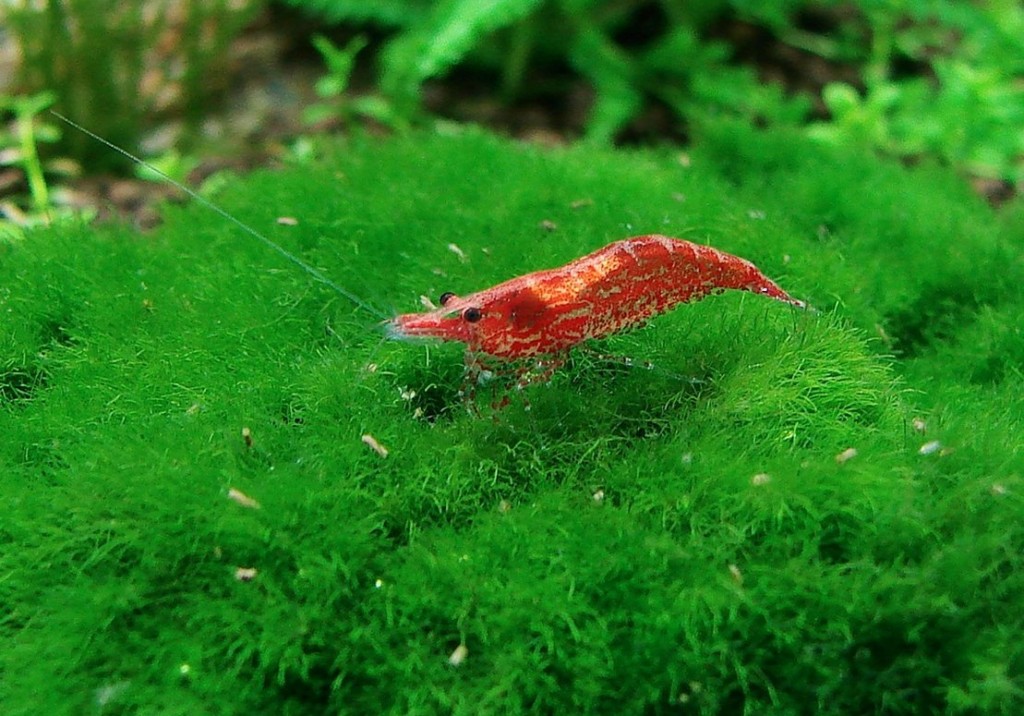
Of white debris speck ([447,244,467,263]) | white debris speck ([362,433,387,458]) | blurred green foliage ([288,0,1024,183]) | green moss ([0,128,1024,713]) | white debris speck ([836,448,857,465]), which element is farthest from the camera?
blurred green foliage ([288,0,1024,183])

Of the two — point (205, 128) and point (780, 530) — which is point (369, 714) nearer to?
point (780, 530)

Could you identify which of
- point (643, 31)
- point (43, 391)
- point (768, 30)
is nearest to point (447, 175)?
point (43, 391)

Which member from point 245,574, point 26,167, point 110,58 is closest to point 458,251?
point 245,574

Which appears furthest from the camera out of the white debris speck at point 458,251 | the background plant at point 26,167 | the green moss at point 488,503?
the background plant at point 26,167

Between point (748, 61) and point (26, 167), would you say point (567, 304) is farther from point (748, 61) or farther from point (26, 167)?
point (748, 61)

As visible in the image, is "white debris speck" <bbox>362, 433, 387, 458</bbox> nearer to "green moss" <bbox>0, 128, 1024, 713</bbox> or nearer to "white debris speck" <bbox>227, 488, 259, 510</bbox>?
"green moss" <bbox>0, 128, 1024, 713</bbox>

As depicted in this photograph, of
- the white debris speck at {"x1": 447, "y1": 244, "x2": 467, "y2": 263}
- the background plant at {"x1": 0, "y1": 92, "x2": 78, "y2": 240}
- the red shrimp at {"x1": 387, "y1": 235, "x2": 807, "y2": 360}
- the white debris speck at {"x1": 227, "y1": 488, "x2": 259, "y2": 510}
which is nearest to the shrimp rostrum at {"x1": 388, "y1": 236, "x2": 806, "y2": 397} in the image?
the red shrimp at {"x1": 387, "y1": 235, "x2": 807, "y2": 360}

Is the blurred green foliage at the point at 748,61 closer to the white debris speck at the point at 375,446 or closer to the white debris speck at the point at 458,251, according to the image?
the white debris speck at the point at 458,251

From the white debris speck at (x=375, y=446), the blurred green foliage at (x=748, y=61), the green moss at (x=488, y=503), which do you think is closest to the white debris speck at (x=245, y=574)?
the green moss at (x=488, y=503)
